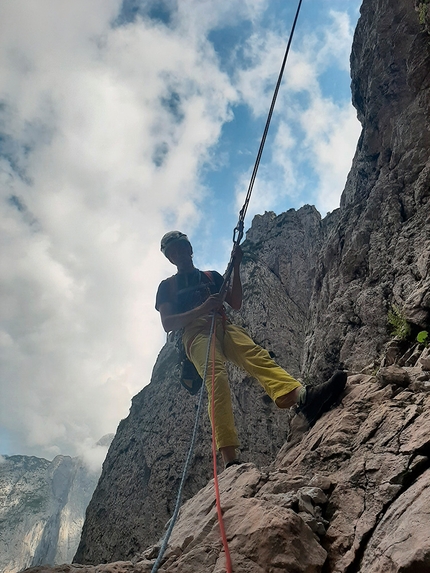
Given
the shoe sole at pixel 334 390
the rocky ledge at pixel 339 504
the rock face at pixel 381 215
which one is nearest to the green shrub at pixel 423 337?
the rock face at pixel 381 215

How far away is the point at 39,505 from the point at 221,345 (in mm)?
172709

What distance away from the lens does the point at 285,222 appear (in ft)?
55.7

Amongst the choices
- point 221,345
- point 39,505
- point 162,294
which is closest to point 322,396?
point 221,345

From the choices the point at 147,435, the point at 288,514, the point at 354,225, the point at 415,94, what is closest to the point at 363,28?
the point at 415,94

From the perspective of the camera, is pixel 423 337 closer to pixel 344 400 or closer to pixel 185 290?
pixel 344 400

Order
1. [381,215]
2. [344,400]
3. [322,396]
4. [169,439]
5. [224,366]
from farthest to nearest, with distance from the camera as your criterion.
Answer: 1. [169,439]
2. [381,215]
3. [224,366]
4. [322,396]
5. [344,400]

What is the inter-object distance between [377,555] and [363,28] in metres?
11.6

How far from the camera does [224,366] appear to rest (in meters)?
4.94

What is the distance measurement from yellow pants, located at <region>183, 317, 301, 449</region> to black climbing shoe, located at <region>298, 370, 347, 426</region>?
0.21 metres

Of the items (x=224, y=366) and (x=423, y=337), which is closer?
(x=423, y=337)

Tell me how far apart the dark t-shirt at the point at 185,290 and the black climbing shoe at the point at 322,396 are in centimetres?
239

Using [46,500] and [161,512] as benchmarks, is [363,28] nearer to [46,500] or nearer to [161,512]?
[161,512]

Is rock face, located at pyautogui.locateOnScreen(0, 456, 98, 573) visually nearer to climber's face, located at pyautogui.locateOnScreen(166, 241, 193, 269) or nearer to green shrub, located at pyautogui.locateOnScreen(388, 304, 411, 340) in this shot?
climber's face, located at pyautogui.locateOnScreen(166, 241, 193, 269)

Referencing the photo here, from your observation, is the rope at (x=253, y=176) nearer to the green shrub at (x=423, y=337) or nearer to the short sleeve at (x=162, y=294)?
the short sleeve at (x=162, y=294)
